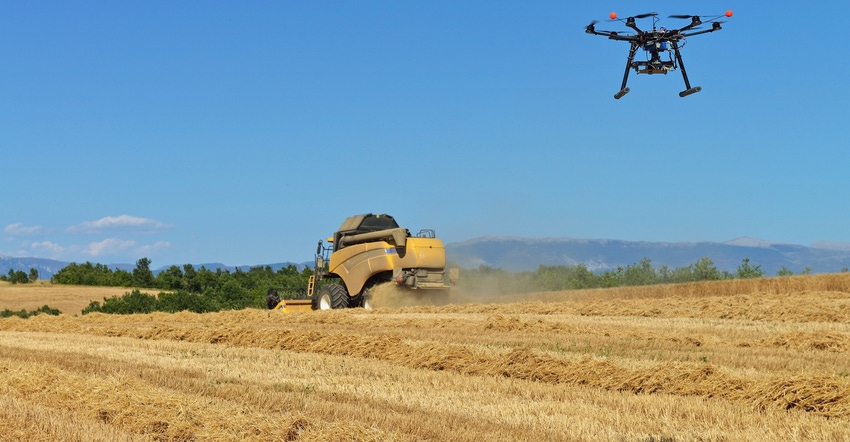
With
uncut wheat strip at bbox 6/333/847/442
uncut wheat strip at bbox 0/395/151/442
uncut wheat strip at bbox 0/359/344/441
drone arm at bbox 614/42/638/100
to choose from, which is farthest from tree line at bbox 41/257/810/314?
uncut wheat strip at bbox 0/395/151/442

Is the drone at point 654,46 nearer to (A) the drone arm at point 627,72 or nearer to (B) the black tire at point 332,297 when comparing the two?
(A) the drone arm at point 627,72

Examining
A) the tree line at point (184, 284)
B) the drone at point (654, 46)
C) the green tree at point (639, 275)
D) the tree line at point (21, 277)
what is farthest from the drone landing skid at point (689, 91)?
the tree line at point (21, 277)

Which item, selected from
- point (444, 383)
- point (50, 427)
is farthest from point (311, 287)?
point (50, 427)

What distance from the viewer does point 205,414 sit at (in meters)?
7.43

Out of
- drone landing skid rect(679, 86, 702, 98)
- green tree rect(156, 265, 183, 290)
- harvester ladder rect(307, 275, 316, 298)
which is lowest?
harvester ladder rect(307, 275, 316, 298)

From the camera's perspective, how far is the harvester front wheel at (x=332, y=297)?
27516 mm

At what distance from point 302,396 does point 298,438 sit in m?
2.21

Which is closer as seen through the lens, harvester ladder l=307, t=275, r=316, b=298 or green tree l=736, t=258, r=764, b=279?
harvester ladder l=307, t=275, r=316, b=298

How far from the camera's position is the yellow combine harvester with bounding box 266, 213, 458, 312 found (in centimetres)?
2634

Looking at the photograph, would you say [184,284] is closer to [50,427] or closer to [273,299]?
[273,299]

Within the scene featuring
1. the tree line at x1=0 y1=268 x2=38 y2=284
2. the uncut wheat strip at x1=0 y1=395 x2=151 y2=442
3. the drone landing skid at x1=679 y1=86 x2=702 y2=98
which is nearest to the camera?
the uncut wheat strip at x1=0 y1=395 x2=151 y2=442

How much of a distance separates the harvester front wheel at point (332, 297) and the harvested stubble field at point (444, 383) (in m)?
8.79

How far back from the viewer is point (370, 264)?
88.4 ft

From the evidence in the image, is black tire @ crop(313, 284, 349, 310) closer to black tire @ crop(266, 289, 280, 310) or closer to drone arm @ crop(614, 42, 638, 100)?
black tire @ crop(266, 289, 280, 310)
